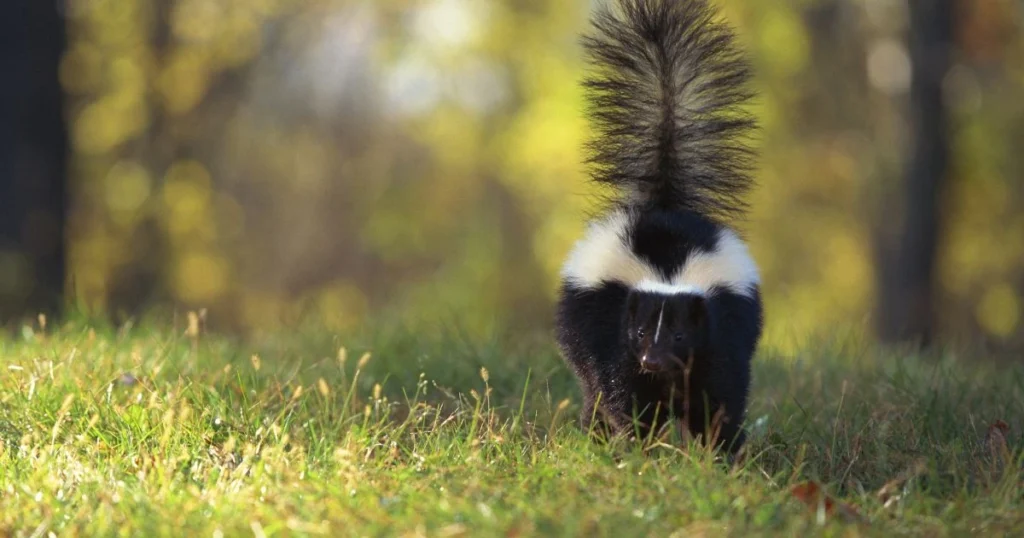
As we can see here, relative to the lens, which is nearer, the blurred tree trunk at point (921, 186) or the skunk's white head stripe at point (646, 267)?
the skunk's white head stripe at point (646, 267)

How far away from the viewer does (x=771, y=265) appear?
1673cm

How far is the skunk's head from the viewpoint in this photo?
4309 millimetres

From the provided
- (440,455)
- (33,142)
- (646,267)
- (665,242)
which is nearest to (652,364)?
(646,267)

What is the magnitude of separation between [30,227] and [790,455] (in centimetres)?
699

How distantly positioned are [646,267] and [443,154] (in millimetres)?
16740

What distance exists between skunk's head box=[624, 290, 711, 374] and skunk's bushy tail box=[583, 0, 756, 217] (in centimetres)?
89

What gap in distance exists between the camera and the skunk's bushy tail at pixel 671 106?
17.0 ft

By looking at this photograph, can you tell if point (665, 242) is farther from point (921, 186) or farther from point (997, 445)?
point (921, 186)

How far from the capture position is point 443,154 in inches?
835

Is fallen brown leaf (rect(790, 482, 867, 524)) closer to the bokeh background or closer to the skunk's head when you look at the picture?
the skunk's head

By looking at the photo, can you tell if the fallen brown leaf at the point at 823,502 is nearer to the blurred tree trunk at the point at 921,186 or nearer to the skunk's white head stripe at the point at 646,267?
the skunk's white head stripe at the point at 646,267

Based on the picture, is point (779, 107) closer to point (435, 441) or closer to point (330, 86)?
point (330, 86)

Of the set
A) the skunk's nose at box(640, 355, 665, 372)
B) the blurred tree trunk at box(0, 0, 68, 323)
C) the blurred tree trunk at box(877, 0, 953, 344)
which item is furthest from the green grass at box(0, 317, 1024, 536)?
the blurred tree trunk at box(877, 0, 953, 344)

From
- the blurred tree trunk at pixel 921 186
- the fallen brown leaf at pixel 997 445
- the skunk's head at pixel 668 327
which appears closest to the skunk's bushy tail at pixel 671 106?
the skunk's head at pixel 668 327
